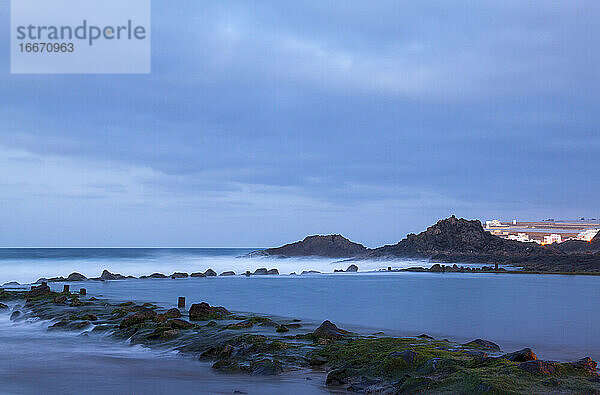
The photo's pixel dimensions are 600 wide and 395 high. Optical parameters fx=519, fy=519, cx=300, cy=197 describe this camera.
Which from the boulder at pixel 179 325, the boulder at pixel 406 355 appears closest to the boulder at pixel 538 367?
the boulder at pixel 406 355

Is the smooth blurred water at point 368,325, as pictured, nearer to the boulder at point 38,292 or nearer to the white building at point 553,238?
the boulder at point 38,292

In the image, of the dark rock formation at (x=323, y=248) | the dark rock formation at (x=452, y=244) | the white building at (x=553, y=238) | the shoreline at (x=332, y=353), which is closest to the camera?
the shoreline at (x=332, y=353)

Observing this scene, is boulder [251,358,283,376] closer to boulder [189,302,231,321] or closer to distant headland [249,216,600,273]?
boulder [189,302,231,321]

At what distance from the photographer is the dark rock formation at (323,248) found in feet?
334

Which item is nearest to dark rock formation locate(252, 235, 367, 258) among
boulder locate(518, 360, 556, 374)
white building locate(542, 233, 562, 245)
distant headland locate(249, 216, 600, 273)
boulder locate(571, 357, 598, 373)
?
distant headland locate(249, 216, 600, 273)

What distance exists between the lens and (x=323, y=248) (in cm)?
10438

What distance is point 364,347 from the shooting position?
1059 centimetres

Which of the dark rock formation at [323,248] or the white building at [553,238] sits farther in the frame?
the white building at [553,238]

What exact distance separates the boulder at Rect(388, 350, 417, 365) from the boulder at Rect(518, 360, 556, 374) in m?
1.78

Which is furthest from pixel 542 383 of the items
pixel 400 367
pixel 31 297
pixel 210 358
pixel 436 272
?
pixel 436 272

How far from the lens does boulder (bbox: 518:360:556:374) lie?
7672 mm

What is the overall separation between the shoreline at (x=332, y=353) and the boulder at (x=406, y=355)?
2cm

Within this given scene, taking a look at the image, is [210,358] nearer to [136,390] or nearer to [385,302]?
[136,390]

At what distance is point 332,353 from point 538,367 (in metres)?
4.09
